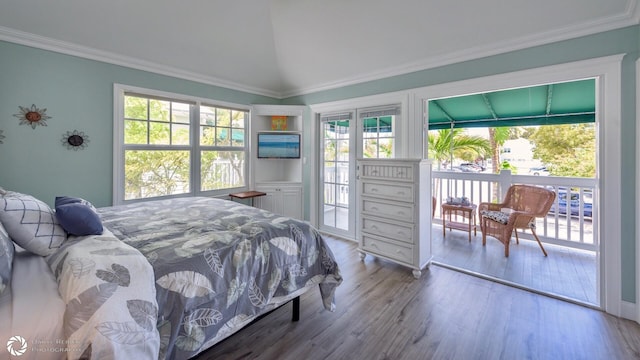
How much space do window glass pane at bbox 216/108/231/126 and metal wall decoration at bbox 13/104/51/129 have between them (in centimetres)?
188

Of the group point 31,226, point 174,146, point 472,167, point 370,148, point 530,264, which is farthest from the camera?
point 472,167

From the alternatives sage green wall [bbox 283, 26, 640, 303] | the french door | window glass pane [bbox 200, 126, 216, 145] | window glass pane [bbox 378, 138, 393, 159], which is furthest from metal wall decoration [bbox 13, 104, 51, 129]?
sage green wall [bbox 283, 26, 640, 303]

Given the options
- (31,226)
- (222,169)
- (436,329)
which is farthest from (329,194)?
(31,226)

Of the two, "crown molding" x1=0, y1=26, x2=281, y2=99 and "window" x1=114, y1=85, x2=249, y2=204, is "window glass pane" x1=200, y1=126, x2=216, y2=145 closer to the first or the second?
"window" x1=114, y1=85, x2=249, y2=204

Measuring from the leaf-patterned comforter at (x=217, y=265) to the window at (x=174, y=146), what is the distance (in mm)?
1127

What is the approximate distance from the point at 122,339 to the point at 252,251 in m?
0.79

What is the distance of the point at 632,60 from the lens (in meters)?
2.17

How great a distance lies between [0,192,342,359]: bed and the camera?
3.04 ft

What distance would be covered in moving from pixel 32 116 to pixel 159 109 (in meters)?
Result: 1.18

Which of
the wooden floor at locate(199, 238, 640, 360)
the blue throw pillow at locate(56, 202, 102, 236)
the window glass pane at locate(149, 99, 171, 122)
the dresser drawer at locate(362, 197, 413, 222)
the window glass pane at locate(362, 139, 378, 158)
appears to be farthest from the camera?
the window glass pane at locate(362, 139, 378, 158)

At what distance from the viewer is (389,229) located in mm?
3119

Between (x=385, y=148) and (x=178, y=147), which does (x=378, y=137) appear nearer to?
(x=385, y=148)

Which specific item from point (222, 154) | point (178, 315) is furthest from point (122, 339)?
point (222, 154)

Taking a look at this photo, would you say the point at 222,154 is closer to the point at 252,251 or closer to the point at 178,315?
the point at 252,251
